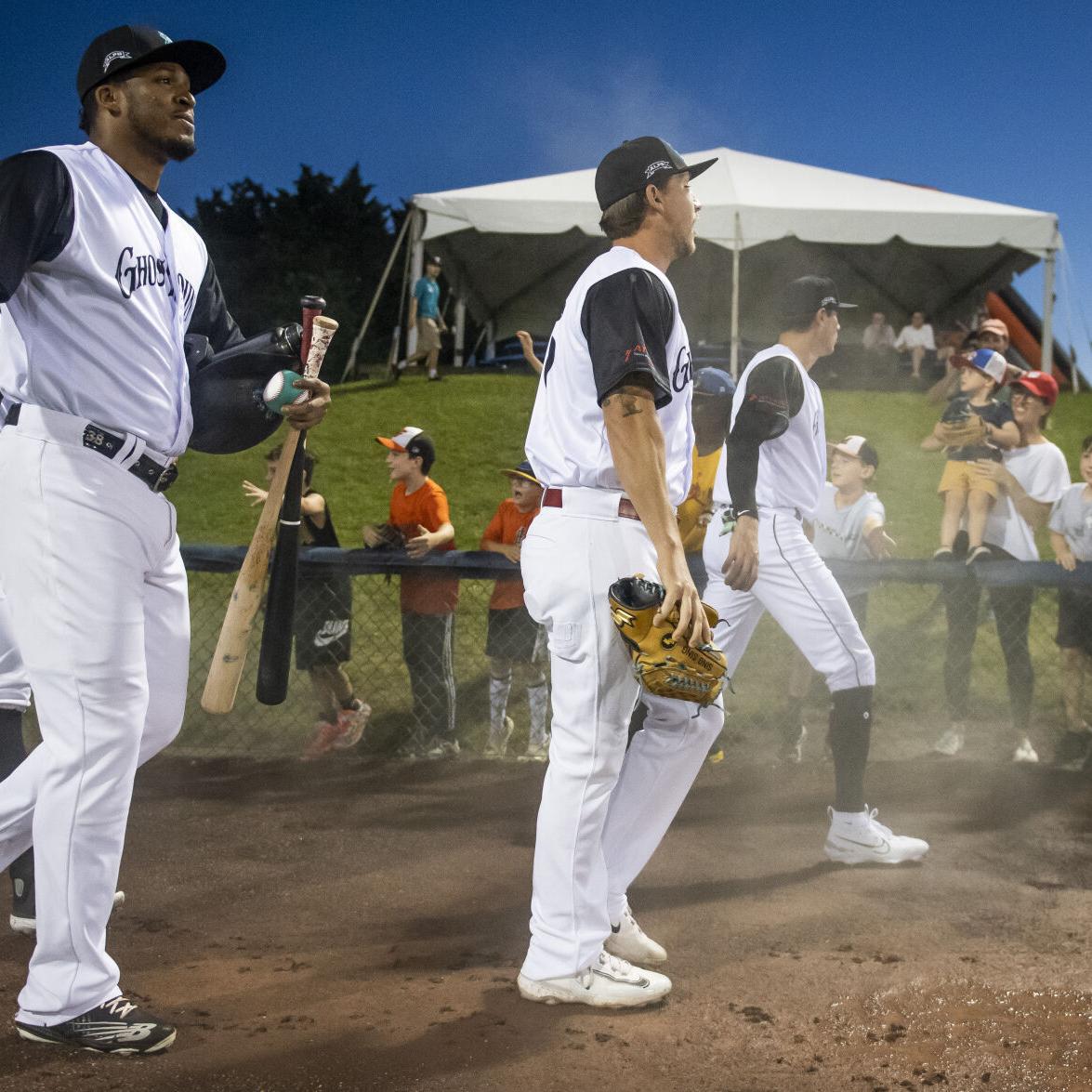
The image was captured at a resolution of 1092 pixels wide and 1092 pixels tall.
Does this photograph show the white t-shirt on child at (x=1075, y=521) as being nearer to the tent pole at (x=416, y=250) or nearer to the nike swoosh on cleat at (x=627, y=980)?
the nike swoosh on cleat at (x=627, y=980)

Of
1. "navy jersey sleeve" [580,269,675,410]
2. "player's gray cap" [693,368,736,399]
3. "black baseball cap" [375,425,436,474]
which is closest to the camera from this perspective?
"navy jersey sleeve" [580,269,675,410]

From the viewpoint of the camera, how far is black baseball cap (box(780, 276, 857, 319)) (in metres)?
4.44

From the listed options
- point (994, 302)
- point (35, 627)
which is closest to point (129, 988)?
point (35, 627)

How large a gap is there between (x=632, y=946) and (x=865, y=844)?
1.26m

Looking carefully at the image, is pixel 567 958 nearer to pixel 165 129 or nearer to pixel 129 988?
pixel 129 988

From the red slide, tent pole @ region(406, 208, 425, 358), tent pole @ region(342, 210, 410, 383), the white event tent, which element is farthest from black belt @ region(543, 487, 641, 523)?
the red slide

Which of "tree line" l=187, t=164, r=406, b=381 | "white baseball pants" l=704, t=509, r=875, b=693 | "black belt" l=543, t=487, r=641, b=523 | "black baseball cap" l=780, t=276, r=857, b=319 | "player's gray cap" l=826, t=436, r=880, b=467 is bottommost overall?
"white baseball pants" l=704, t=509, r=875, b=693

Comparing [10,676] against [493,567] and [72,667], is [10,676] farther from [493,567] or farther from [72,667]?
[493,567]

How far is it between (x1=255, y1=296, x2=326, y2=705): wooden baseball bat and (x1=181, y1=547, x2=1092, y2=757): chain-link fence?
2.26m

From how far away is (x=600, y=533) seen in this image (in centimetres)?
286

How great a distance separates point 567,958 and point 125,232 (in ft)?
Result: 6.35

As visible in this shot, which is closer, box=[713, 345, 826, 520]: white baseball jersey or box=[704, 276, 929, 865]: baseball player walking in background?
box=[704, 276, 929, 865]: baseball player walking in background

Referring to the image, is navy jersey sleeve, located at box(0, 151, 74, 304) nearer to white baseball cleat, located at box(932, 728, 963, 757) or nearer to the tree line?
white baseball cleat, located at box(932, 728, 963, 757)

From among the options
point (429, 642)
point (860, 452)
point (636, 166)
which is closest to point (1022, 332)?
point (860, 452)
